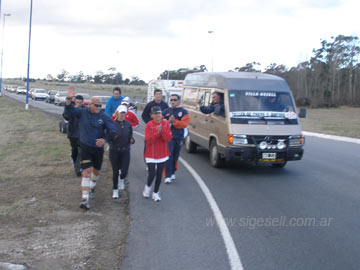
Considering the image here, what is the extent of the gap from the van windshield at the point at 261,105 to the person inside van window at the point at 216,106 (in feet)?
0.93

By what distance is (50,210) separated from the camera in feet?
21.5

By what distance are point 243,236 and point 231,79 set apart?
227 inches

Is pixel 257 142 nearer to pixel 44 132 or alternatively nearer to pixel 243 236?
pixel 243 236

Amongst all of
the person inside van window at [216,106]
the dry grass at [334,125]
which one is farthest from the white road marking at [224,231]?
the dry grass at [334,125]

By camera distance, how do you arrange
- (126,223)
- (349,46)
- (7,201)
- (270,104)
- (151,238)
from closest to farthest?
(151,238) < (126,223) < (7,201) < (270,104) < (349,46)

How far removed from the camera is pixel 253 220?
632 cm

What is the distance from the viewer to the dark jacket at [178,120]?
861 centimetres

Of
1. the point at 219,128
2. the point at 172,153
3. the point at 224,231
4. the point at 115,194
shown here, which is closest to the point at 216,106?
the point at 219,128

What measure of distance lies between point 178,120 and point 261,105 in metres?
2.61

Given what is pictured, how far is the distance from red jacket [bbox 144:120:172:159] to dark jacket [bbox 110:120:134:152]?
36cm

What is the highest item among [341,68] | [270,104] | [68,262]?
[341,68]

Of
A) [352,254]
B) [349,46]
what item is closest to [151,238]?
[352,254]

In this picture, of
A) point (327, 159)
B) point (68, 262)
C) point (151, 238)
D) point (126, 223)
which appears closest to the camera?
point (68, 262)

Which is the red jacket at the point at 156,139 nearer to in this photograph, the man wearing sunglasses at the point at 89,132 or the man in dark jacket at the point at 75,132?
the man wearing sunglasses at the point at 89,132
